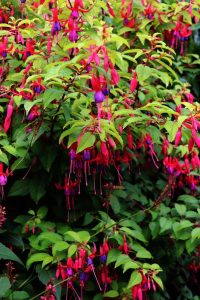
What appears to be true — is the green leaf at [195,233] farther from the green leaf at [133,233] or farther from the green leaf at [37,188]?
the green leaf at [37,188]

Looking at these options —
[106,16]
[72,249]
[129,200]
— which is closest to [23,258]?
[72,249]

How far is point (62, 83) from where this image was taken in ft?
6.47

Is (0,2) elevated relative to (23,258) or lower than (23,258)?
elevated

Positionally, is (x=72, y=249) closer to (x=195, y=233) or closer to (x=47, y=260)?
(x=47, y=260)

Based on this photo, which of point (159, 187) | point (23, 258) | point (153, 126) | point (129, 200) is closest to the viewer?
point (153, 126)

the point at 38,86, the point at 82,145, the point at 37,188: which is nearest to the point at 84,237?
the point at 37,188

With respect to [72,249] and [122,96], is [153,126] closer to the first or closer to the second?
[122,96]

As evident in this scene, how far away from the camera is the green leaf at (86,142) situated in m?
1.90

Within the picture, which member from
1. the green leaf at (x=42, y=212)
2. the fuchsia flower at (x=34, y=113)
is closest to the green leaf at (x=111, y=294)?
the green leaf at (x=42, y=212)

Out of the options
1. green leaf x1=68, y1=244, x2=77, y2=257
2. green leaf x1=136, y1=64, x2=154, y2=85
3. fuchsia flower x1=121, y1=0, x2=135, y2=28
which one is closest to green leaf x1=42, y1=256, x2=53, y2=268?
green leaf x1=68, y1=244, x2=77, y2=257

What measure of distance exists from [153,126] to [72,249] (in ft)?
2.32

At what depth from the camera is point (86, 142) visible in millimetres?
1902

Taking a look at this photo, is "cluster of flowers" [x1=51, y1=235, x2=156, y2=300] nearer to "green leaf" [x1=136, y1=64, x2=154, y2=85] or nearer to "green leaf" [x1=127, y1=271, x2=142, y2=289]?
"green leaf" [x1=127, y1=271, x2=142, y2=289]

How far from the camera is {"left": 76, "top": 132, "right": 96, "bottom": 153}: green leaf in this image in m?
1.90
